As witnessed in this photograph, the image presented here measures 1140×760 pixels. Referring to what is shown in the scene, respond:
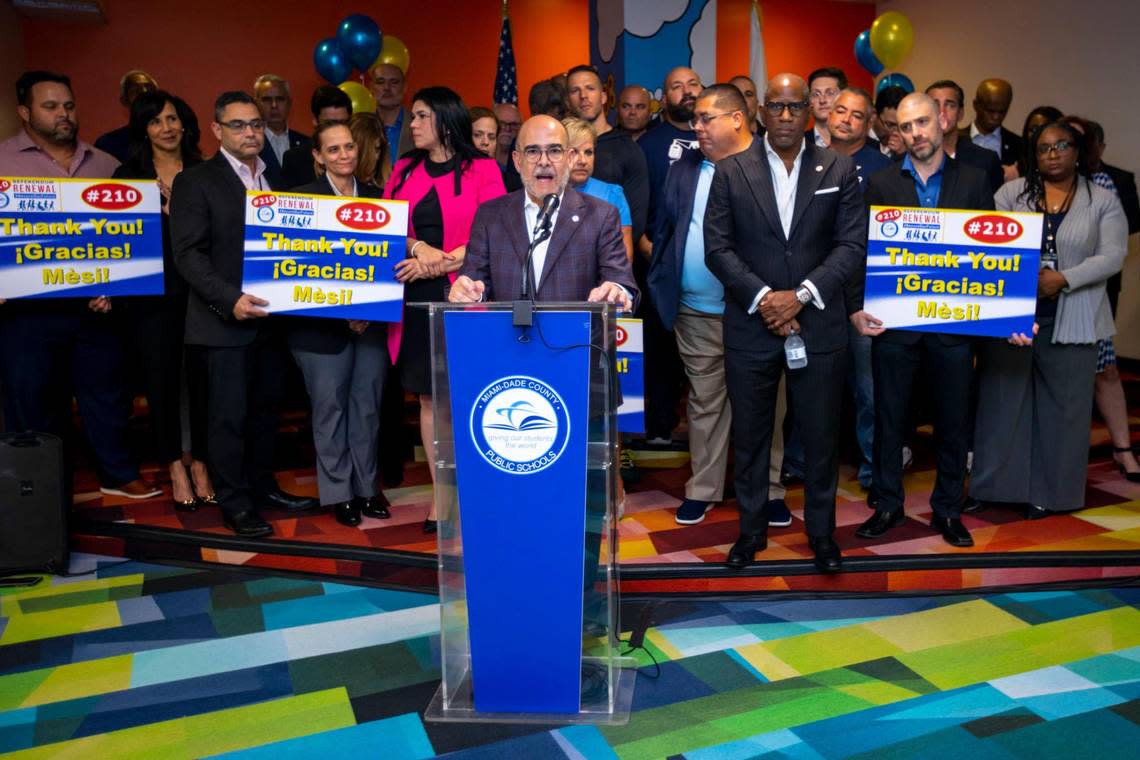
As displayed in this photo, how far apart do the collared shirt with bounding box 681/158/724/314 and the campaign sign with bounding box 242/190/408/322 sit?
113cm

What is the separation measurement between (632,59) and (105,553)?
440cm

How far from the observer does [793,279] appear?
11.4 feet

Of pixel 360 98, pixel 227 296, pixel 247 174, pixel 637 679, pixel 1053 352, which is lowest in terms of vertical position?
pixel 637 679

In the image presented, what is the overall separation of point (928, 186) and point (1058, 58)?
5.41 metres

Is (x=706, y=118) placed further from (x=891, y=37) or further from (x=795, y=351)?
(x=891, y=37)

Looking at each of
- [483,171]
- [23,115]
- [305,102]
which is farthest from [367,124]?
[305,102]

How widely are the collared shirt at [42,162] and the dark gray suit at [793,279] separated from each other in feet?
8.73

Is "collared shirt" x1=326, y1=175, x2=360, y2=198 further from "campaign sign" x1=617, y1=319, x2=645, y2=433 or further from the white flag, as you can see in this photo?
the white flag

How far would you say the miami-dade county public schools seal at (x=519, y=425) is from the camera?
250cm

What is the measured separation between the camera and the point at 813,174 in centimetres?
345

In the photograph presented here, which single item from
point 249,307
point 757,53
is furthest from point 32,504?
point 757,53

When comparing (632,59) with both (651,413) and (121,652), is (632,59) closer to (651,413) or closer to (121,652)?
(651,413)

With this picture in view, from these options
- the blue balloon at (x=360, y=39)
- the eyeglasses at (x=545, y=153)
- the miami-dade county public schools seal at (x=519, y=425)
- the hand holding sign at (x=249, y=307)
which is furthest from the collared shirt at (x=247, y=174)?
the blue balloon at (x=360, y=39)

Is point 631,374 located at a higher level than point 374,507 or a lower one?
higher
